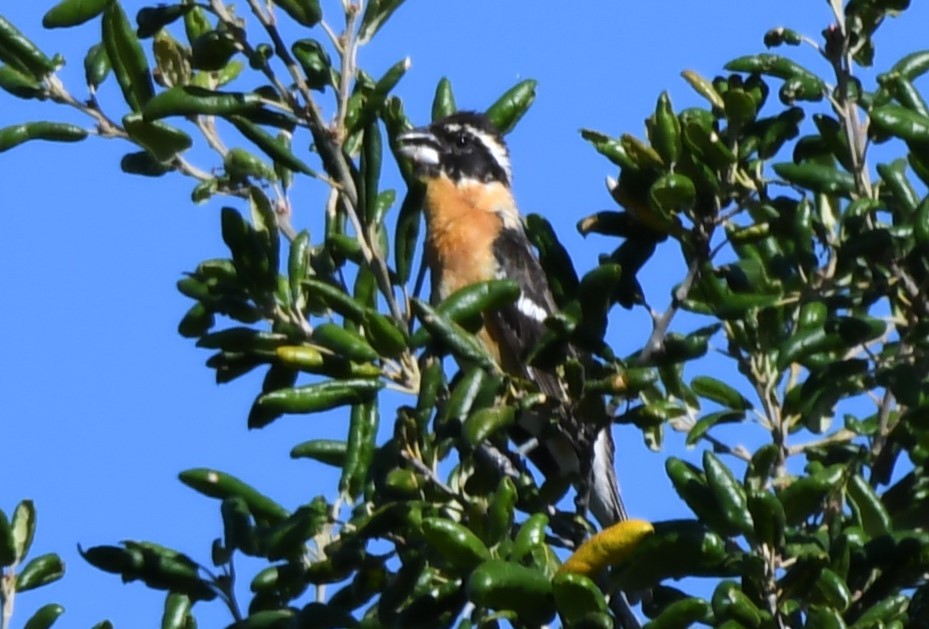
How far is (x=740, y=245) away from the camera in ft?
14.6

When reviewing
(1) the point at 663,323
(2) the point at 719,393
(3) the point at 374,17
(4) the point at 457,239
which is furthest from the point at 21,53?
(4) the point at 457,239

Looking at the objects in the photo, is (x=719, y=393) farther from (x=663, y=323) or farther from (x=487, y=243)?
(x=487, y=243)

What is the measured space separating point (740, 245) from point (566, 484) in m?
0.75

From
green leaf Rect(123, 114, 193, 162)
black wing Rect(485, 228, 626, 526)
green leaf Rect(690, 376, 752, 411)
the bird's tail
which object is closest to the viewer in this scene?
green leaf Rect(123, 114, 193, 162)

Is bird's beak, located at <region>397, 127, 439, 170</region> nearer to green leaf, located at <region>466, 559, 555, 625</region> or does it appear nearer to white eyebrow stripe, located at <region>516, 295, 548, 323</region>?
white eyebrow stripe, located at <region>516, 295, 548, 323</region>

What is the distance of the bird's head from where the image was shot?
7.27m

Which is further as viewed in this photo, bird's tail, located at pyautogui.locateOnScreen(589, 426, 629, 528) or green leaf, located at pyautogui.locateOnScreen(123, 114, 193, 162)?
bird's tail, located at pyautogui.locateOnScreen(589, 426, 629, 528)

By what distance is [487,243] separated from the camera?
23.9 feet

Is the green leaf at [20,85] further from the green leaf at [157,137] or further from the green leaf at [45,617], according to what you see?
the green leaf at [45,617]

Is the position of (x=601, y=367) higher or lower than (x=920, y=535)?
higher

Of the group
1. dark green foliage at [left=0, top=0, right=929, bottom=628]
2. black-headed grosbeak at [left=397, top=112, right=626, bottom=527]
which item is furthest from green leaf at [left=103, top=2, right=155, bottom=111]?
black-headed grosbeak at [left=397, top=112, right=626, bottom=527]

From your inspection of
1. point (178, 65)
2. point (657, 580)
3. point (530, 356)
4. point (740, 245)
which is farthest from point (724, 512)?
point (178, 65)

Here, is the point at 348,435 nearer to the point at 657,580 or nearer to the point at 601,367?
the point at 601,367

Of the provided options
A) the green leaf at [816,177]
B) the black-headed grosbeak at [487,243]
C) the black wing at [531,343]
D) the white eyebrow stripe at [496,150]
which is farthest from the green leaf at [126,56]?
the white eyebrow stripe at [496,150]
